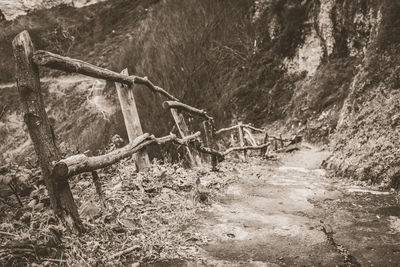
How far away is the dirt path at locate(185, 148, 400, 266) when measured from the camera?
2.44 m

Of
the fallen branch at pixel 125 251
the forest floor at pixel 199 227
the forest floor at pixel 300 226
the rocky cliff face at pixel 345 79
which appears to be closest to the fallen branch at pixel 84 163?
the forest floor at pixel 199 227

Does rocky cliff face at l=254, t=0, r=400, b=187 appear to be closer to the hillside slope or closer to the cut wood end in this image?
the hillside slope

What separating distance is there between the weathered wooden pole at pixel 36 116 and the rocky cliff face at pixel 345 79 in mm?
3280

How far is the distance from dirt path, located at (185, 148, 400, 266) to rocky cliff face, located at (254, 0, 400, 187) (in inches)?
24.4

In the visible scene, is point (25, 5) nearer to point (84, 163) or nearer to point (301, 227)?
point (84, 163)

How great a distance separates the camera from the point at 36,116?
235cm

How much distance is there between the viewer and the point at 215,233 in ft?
9.41

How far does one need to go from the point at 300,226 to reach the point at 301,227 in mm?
25

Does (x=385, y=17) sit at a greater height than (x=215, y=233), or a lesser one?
greater

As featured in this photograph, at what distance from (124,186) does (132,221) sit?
0.76 m

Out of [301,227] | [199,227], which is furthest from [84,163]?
[301,227]

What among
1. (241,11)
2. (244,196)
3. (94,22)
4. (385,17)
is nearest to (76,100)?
(94,22)

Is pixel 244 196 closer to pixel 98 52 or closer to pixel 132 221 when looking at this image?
pixel 132 221

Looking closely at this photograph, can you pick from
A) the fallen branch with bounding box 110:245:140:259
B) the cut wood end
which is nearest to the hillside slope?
the fallen branch with bounding box 110:245:140:259
